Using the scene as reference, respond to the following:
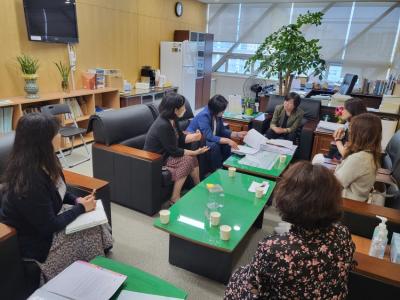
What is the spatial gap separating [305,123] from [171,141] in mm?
2238

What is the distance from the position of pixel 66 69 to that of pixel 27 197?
11.3ft

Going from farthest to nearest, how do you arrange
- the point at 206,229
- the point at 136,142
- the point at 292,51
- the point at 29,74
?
the point at 292,51, the point at 29,74, the point at 136,142, the point at 206,229

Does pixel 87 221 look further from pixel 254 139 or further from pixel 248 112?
pixel 248 112

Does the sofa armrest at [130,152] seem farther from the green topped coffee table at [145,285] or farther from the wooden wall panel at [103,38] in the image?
the wooden wall panel at [103,38]

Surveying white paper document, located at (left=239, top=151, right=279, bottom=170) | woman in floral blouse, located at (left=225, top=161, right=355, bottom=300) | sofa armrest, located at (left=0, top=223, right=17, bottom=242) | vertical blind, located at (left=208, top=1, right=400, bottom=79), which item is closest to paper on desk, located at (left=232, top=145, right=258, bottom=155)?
white paper document, located at (left=239, top=151, right=279, bottom=170)

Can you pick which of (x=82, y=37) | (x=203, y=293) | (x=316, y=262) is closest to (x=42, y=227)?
(x=203, y=293)

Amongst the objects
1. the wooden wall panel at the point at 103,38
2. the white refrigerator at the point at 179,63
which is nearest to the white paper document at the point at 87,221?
the wooden wall panel at the point at 103,38

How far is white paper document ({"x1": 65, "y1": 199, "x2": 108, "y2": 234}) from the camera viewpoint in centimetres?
154

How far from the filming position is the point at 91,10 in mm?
4527

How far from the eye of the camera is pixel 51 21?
12.8 ft

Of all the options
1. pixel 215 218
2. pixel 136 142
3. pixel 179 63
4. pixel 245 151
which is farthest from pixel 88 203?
pixel 179 63

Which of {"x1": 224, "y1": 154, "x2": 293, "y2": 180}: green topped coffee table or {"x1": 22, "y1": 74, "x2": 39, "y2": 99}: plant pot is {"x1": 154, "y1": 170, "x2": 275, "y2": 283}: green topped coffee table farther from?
{"x1": 22, "y1": 74, "x2": 39, "y2": 99}: plant pot

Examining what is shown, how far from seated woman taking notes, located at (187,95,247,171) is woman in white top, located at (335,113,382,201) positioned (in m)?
1.28

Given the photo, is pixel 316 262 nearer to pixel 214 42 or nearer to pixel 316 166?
pixel 316 166
